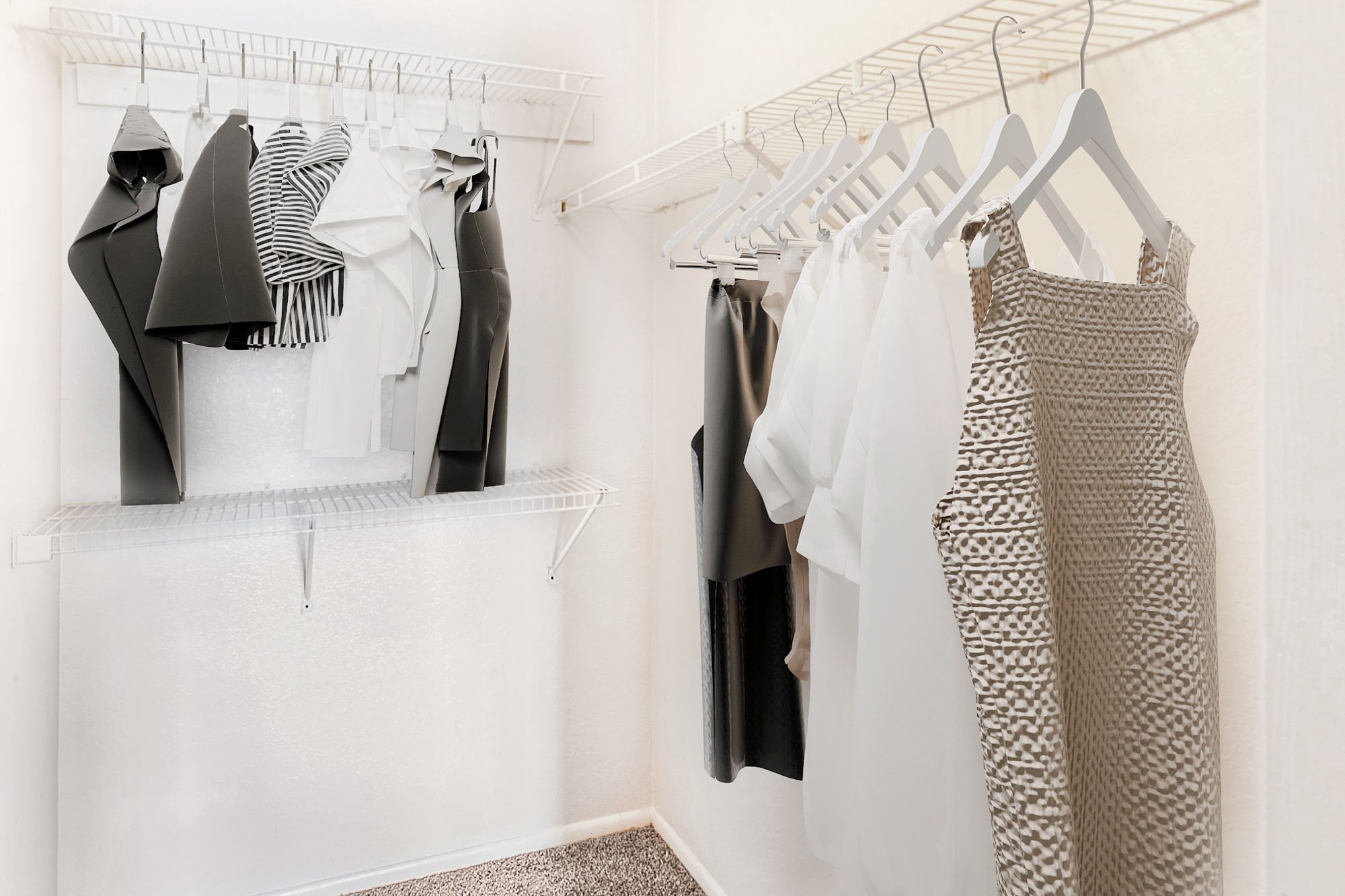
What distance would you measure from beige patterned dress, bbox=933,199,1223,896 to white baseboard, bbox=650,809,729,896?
5.02ft

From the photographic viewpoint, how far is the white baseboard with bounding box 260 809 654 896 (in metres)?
1.95

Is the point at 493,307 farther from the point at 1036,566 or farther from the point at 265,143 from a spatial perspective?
the point at 1036,566

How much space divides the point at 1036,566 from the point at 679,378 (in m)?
1.56

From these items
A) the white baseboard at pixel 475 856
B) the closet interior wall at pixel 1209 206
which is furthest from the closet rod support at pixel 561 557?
the closet interior wall at pixel 1209 206

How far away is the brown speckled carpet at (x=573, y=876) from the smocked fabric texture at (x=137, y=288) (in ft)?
3.76

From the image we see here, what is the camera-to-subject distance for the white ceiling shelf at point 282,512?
1442mm

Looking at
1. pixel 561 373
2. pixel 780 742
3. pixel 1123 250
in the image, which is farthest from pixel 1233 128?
pixel 561 373

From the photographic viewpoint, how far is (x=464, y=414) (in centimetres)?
165

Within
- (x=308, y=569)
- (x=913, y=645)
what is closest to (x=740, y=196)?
(x=913, y=645)

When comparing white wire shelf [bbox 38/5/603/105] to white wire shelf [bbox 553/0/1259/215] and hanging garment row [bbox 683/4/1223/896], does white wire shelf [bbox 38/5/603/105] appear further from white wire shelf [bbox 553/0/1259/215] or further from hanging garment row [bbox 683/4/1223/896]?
hanging garment row [bbox 683/4/1223/896]

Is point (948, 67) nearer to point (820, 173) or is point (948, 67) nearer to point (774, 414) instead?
point (820, 173)

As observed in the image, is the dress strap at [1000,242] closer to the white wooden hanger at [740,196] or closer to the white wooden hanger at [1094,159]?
the white wooden hanger at [1094,159]

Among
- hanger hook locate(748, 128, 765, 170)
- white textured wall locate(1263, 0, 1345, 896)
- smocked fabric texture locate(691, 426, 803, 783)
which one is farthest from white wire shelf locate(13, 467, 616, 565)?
white textured wall locate(1263, 0, 1345, 896)

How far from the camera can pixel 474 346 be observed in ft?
5.41
